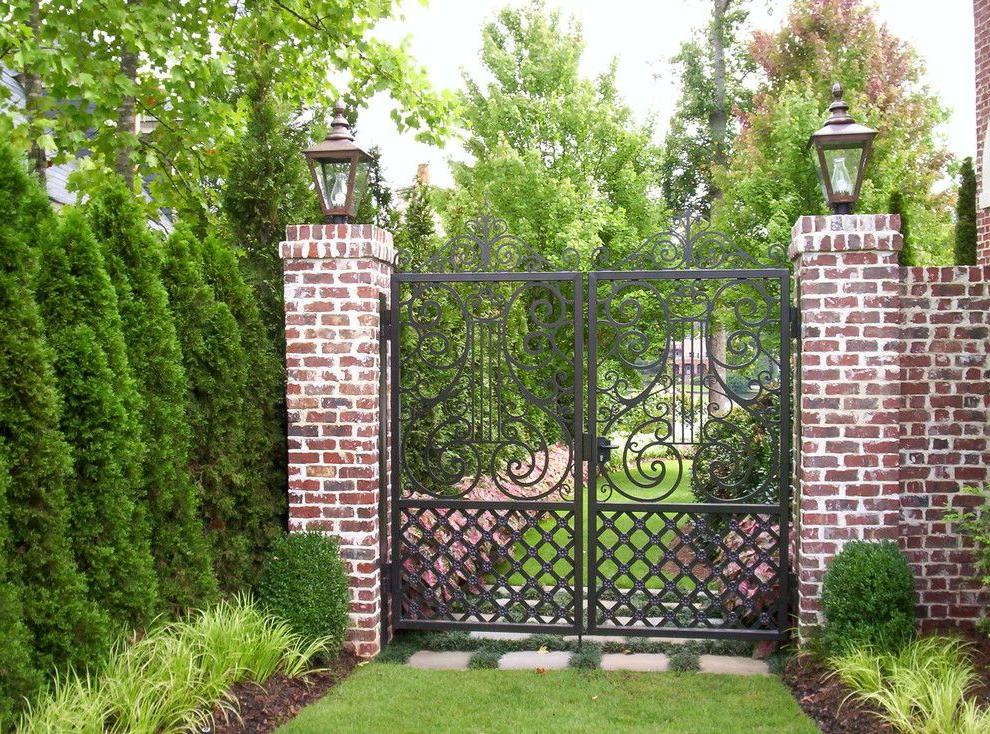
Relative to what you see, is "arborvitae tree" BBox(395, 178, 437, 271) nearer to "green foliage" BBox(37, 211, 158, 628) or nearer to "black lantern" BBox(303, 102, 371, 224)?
"black lantern" BBox(303, 102, 371, 224)

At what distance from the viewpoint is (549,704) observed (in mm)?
4359

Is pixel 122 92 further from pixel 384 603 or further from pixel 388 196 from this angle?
pixel 384 603

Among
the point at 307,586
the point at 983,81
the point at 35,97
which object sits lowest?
the point at 307,586

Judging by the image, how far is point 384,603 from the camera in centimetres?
529

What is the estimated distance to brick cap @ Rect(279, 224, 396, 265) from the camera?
4910mm

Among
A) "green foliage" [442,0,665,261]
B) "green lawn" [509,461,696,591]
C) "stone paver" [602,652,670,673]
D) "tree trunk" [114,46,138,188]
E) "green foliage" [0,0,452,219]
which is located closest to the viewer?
"stone paver" [602,652,670,673]

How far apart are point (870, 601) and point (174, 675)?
328cm

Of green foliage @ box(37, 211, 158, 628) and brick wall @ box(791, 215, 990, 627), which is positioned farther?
brick wall @ box(791, 215, 990, 627)

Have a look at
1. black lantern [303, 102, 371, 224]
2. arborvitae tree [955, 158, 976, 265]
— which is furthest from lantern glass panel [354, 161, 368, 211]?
arborvitae tree [955, 158, 976, 265]

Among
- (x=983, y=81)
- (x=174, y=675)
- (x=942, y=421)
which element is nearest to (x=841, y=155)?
(x=942, y=421)

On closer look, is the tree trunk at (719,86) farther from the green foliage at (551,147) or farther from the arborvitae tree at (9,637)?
the arborvitae tree at (9,637)

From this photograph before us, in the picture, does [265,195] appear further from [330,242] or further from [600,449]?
[600,449]

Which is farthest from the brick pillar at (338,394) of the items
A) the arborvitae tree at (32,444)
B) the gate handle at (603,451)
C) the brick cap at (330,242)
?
the arborvitae tree at (32,444)

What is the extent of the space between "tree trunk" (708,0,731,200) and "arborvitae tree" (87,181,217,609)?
20290 millimetres
